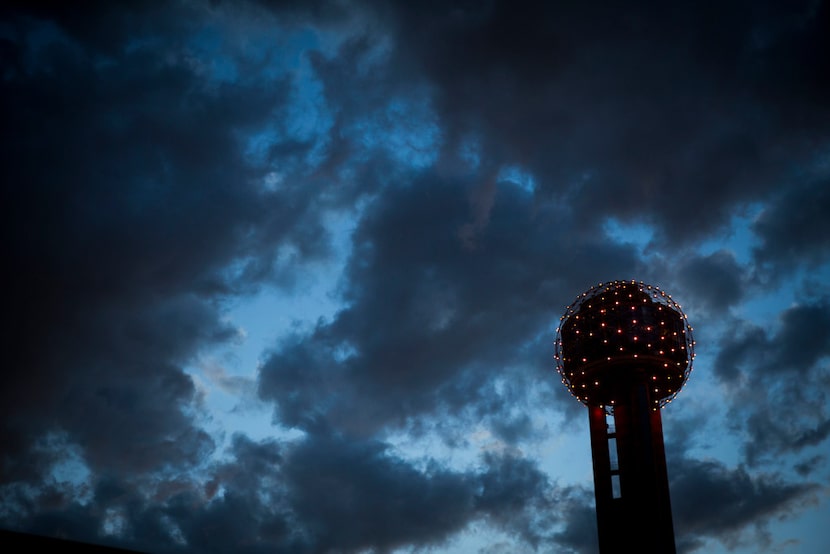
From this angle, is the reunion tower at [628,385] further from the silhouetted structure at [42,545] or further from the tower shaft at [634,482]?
the silhouetted structure at [42,545]

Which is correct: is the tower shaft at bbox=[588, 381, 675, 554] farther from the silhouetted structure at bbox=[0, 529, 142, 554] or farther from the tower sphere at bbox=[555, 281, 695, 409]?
the silhouetted structure at bbox=[0, 529, 142, 554]

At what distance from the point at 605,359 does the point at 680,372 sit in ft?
22.2

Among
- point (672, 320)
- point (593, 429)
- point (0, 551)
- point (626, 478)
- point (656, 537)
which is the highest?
point (672, 320)

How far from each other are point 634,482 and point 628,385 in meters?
7.69

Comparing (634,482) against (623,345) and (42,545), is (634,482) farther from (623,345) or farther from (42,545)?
(42,545)

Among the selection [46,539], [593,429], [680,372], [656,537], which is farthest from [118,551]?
[680,372]

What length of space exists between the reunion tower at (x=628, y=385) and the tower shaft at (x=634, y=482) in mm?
72

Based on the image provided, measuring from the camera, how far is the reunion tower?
168ft

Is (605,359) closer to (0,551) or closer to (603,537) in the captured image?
(603,537)

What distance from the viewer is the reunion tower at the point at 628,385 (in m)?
51.3

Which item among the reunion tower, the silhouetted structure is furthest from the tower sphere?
the silhouetted structure

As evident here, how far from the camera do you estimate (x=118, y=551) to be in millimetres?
30016

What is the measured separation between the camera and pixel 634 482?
2032 inches

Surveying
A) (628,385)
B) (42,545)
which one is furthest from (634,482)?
(42,545)
